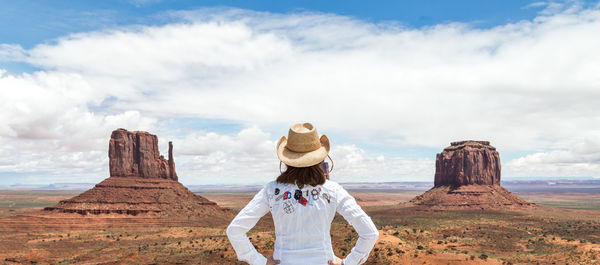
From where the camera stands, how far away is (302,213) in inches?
148

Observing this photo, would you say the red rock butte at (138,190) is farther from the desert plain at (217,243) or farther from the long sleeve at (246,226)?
the long sleeve at (246,226)

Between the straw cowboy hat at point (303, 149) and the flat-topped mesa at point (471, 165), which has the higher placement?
the straw cowboy hat at point (303, 149)

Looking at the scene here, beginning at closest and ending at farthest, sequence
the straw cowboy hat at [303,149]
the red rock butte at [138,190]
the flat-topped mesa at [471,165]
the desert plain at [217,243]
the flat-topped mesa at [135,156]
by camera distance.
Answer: the straw cowboy hat at [303,149]
the desert plain at [217,243]
the red rock butte at [138,190]
the flat-topped mesa at [135,156]
the flat-topped mesa at [471,165]

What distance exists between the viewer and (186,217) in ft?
220

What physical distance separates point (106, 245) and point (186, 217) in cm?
2522

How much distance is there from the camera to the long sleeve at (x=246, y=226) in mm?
3680

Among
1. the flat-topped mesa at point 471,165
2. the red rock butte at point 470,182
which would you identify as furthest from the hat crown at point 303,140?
the flat-topped mesa at point 471,165

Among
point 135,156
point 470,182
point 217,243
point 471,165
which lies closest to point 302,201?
point 217,243

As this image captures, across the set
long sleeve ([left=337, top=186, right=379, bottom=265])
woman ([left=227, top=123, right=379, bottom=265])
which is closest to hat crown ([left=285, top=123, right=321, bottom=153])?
woman ([left=227, top=123, right=379, bottom=265])

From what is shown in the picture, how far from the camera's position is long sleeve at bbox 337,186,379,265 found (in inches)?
145

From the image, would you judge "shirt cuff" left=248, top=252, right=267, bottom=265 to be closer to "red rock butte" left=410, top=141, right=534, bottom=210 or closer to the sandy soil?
the sandy soil

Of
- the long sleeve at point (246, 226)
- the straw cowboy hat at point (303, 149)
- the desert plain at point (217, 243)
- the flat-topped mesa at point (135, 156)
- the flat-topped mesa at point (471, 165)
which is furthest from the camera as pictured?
the flat-topped mesa at point (471, 165)

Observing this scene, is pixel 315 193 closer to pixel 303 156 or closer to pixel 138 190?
pixel 303 156

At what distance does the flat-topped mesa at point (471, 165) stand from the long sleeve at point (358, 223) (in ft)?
353
